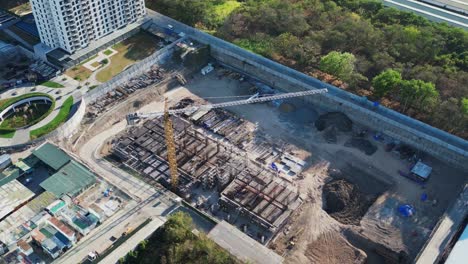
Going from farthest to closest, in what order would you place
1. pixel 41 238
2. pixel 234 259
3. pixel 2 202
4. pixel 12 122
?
pixel 12 122 → pixel 2 202 → pixel 41 238 → pixel 234 259

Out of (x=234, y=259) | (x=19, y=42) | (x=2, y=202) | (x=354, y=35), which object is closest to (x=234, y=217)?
(x=234, y=259)

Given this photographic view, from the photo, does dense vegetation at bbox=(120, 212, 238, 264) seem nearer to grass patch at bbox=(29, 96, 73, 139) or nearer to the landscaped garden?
grass patch at bbox=(29, 96, 73, 139)

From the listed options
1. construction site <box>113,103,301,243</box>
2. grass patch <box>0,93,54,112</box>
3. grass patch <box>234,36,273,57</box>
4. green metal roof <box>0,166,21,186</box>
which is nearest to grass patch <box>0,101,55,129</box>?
grass patch <box>0,93,54,112</box>

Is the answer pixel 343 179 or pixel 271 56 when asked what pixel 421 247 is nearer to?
pixel 343 179

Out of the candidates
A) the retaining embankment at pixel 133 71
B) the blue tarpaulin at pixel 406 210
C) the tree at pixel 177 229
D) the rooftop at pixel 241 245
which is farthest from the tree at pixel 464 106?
the retaining embankment at pixel 133 71

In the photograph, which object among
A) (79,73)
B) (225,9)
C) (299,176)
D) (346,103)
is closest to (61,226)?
(299,176)

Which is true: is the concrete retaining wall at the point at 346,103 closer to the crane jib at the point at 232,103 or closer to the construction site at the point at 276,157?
the construction site at the point at 276,157
